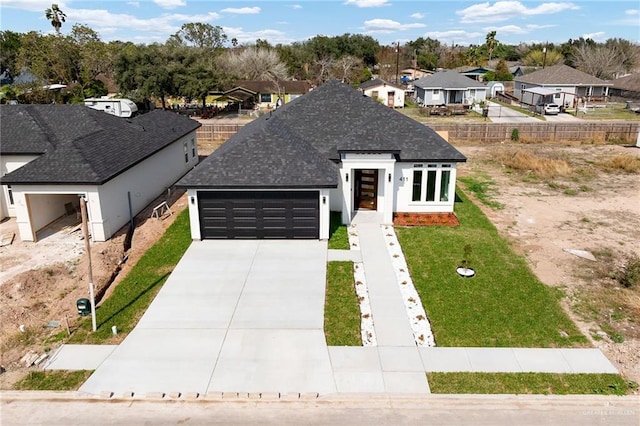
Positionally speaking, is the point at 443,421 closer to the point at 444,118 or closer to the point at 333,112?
the point at 333,112

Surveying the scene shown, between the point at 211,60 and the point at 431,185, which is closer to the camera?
the point at 431,185

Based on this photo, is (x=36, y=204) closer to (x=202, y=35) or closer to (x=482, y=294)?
(x=482, y=294)

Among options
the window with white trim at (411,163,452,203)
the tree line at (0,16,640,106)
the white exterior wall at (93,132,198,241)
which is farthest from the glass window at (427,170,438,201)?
the tree line at (0,16,640,106)

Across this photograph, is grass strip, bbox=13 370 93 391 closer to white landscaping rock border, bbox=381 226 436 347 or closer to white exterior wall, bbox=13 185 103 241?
white exterior wall, bbox=13 185 103 241

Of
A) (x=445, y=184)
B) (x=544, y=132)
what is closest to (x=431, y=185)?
(x=445, y=184)

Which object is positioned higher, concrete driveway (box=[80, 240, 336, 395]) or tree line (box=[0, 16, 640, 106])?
tree line (box=[0, 16, 640, 106])

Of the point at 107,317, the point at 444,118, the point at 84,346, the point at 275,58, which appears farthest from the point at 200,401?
the point at 275,58
